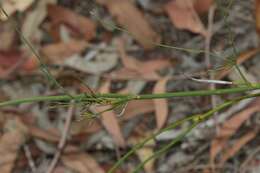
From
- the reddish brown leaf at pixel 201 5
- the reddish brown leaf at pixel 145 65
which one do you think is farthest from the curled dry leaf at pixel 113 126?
the reddish brown leaf at pixel 201 5

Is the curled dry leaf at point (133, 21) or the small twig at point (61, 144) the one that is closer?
the small twig at point (61, 144)

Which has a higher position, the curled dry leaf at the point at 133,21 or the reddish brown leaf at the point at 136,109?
the curled dry leaf at the point at 133,21

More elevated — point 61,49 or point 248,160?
point 61,49

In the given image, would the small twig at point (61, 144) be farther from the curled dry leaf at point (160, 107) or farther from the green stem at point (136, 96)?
the green stem at point (136, 96)

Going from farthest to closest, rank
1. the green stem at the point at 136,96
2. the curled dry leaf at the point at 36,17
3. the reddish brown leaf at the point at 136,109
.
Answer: the curled dry leaf at the point at 36,17
the reddish brown leaf at the point at 136,109
the green stem at the point at 136,96

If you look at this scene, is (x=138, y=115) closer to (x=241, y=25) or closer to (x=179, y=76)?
(x=179, y=76)

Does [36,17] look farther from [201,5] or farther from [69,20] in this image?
[201,5]

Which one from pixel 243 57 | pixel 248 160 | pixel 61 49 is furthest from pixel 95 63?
pixel 248 160
